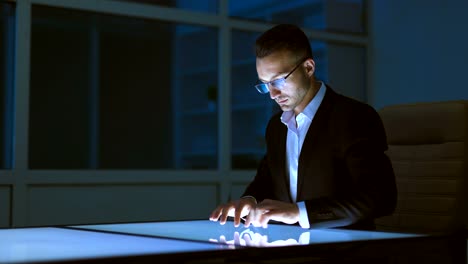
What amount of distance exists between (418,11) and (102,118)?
2.49 m

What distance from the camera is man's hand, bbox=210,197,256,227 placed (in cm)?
202

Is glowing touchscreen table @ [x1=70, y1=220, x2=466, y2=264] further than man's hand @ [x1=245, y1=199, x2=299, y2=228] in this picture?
No

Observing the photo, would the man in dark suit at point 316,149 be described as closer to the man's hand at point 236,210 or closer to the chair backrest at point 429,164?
the man's hand at point 236,210

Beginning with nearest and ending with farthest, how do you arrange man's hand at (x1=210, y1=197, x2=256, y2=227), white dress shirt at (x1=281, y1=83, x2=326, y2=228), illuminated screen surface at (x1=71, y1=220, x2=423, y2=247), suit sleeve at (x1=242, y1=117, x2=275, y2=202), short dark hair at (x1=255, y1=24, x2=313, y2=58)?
illuminated screen surface at (x1=71, y1=220, x2=423, y2=247)
man's hand at (x1=210, y1=197, x2=256, y2=227)
short dark hair at (x1=255, y1=24, x2=313, y2=58)
white dress shirt at (x1=281, y1=83, x2=326, y2=228)
suit sleeve at (x1=242, y1=117, x2=275, y2=202)

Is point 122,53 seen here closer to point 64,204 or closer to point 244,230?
point 64,204

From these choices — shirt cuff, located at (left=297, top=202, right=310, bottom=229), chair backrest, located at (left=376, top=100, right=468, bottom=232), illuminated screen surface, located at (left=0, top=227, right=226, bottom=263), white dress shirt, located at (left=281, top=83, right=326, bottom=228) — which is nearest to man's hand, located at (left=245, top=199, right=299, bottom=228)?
shirt cuff, located at (left=297, top=202, right=310, bottom=229)

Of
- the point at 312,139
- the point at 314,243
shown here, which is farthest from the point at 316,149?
the point at 314,243

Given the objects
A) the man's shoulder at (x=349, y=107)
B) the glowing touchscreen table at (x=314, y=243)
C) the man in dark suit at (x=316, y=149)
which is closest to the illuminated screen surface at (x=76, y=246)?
the glowing touchscreen table at (x=314, y=243)

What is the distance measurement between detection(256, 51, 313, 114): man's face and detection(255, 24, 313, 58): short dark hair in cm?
2

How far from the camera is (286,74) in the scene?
7.32ft

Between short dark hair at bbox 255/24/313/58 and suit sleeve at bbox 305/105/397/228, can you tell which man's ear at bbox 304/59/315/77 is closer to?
short dark hair at bbox 255/24/313/58

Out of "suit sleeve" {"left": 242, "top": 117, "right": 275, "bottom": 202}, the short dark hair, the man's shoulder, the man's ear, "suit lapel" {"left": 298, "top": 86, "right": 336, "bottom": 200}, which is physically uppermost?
the short dark hair

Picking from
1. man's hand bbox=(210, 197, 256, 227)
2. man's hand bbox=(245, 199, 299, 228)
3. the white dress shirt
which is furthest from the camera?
the white dress shirt

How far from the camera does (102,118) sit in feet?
15.5
